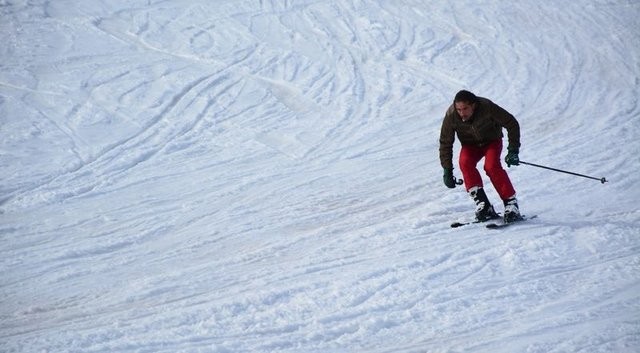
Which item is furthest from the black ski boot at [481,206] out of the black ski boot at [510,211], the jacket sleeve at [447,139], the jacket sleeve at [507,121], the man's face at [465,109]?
the man's face at [465,109]

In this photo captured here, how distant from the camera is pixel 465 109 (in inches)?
217

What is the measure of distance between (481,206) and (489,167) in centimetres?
48

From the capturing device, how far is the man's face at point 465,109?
5484 mm

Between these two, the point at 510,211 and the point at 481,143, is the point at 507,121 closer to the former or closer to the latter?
the point at 481,143

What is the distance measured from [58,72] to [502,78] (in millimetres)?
8759

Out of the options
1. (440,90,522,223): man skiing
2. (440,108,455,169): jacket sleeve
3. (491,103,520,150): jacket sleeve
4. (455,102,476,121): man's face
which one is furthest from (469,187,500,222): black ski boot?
(455,102,476,121): man's face

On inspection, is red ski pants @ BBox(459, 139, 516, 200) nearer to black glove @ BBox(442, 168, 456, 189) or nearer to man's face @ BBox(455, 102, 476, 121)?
black glove @ BBox(442, 168, 456, 189)

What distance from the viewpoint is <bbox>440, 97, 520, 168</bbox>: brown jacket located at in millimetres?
5660

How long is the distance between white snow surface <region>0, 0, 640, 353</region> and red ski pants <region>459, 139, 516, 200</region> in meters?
0.43

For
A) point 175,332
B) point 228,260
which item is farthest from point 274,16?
point 175,332

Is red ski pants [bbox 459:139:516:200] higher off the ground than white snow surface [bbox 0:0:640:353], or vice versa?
red ski pants [bbox 459:139:516:200]

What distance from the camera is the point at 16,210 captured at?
6914 millimetres

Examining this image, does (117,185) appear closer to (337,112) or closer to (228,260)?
(228,260)

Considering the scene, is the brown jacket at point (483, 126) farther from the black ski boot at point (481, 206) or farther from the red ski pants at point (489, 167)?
the black ski boot at point (481, 206)
